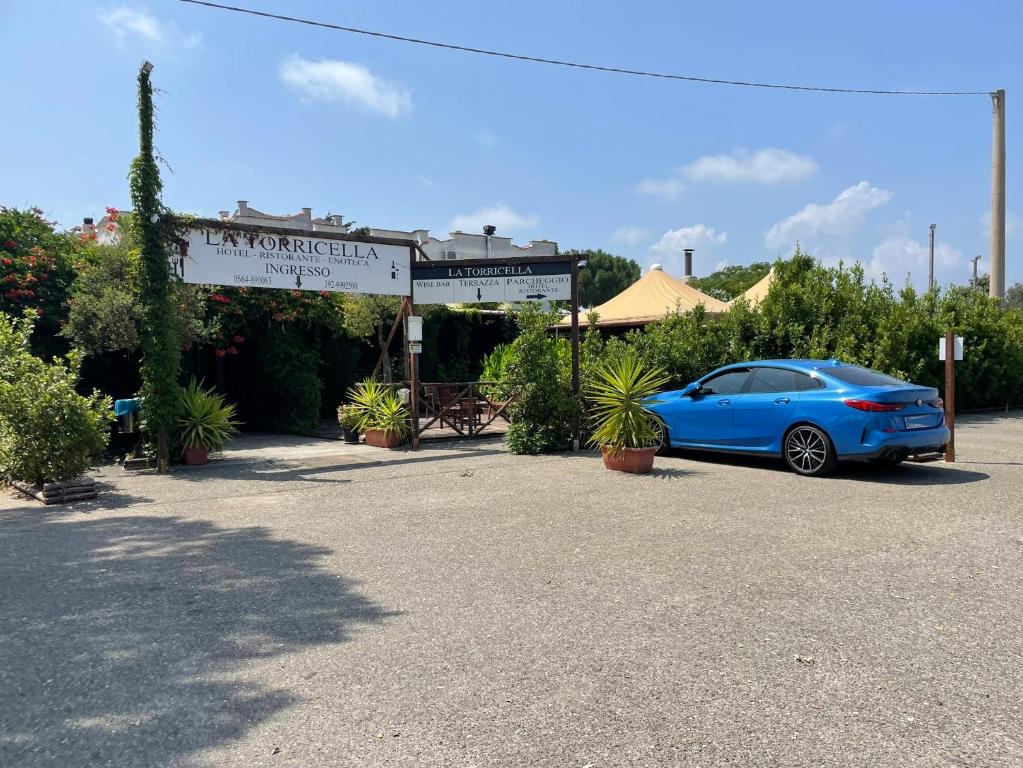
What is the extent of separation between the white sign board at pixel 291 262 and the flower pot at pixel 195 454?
8.24 feet

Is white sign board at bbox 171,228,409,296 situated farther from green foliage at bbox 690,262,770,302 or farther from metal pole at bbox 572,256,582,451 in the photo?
green foliage at bbox 690,262,770,302

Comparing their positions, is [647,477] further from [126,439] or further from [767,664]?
[126,439]

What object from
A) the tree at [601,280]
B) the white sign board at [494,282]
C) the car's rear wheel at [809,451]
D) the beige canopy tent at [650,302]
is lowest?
the car's rear wheel at [809,451]

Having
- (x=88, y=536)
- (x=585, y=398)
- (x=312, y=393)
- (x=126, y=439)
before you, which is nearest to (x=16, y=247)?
(x=126, y=439)

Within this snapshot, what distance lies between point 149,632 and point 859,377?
8.41 metres

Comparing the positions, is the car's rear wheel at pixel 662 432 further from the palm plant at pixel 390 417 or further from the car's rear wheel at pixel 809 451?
the palm plant at pixel 390 417

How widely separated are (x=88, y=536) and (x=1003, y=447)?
12.6 m

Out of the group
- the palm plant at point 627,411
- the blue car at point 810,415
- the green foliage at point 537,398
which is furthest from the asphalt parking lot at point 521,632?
the green foliage at point 537,398

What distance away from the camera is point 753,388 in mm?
10188

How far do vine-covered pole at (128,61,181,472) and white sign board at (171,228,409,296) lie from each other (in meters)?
0.39

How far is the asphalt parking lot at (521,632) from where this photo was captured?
310 centimetres

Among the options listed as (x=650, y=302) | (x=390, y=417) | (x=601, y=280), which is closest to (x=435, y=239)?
(x=601, y=280)

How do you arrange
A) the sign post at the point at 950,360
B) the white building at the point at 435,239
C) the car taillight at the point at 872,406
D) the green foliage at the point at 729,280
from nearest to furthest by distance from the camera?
the car taillight at the point at 872,406 < the sign post at the point at 950,360 < the white building at the point at 435,239 < the green foliage at the point at 729,280

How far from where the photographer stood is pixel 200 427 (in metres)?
11.5
